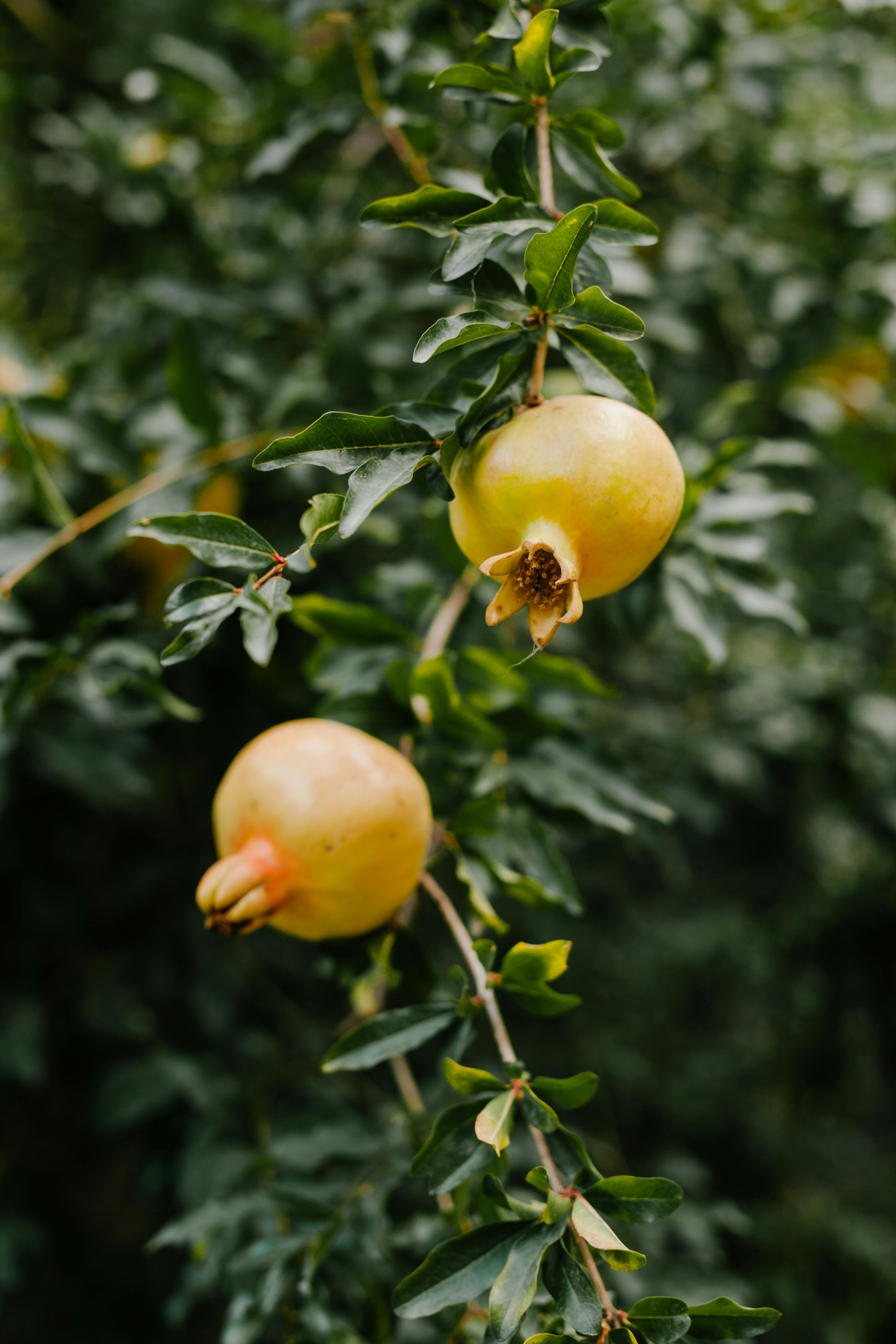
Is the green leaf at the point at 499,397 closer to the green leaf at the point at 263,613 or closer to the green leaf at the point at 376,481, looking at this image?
the green leaf at the point at 376,481

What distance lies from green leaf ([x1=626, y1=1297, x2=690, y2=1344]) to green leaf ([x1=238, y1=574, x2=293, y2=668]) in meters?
0.47

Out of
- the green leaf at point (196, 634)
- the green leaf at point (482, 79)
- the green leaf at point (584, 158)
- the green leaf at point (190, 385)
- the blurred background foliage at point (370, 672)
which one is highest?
the green leaf at point (482, 79)

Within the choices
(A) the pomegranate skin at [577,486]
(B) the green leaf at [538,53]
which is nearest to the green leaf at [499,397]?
(A) the pomegranate skin at [577,486]

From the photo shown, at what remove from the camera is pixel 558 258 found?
57 cm

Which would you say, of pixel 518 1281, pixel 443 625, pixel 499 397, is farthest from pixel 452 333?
pixel 518 1281

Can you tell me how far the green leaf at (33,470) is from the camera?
3.02ft

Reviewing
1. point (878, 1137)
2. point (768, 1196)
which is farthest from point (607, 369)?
point (878, 1137)

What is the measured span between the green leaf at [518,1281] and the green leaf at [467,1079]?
0.09 metres

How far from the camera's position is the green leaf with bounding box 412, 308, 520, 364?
55 cm

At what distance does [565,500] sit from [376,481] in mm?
124

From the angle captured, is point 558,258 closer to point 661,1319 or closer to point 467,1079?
point 467,1079

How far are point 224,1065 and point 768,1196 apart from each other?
1.38 metres

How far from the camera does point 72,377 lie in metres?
1.33

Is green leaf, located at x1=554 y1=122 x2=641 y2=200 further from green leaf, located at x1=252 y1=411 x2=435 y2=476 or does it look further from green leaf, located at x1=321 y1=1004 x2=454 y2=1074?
green leaf, located at x1=321 y1=1004 x2=454 y2=1074
